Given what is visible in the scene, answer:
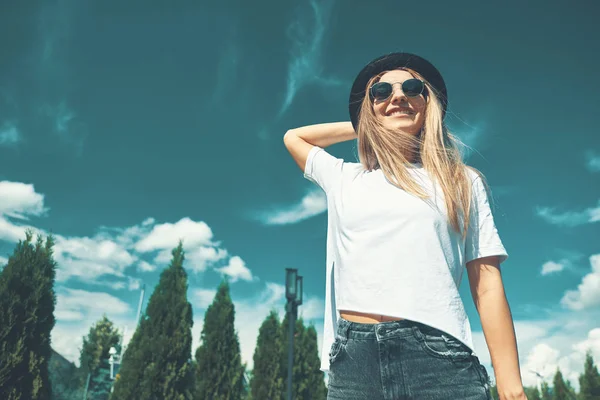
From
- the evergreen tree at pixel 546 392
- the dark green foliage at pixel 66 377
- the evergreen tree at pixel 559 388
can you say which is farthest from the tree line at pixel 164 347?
the dark green foliage at pixel 66 377

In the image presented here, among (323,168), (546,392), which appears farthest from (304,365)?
(323,168)

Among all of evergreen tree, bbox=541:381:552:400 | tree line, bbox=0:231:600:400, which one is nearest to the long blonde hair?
tree line, bbox=0:231:600:400

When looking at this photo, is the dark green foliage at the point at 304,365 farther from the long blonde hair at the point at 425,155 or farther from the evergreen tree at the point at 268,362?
the long blonde hair at the point at 425,155

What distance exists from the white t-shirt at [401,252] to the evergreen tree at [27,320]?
10679mm

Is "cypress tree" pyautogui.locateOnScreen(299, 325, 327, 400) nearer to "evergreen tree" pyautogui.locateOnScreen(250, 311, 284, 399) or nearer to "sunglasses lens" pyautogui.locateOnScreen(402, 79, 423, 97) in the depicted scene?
"evergreen tree" pyautogui.locateOnScreen(250, 311, 284, 399)

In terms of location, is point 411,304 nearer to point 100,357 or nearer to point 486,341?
point 486,341

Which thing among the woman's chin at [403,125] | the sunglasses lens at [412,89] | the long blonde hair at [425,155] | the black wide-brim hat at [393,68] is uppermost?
the black wide-brim hat at [393,68]

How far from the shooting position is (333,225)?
172 centimetres

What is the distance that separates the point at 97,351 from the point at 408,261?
1738 inches

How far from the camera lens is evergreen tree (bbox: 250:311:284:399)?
18.6m

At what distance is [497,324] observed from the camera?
131 cm

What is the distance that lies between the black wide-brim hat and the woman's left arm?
0.88 meters

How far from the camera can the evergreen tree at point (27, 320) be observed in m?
9.05

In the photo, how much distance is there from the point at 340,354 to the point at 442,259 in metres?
0.50
